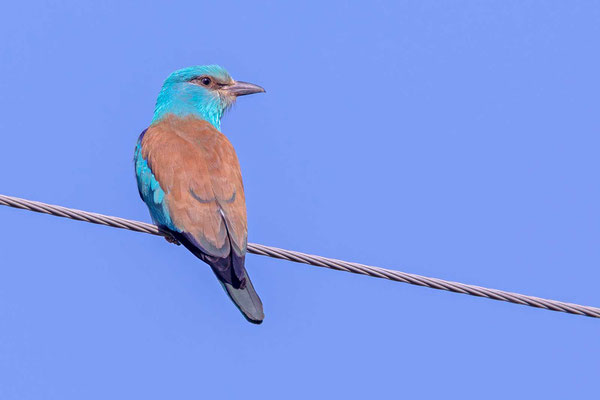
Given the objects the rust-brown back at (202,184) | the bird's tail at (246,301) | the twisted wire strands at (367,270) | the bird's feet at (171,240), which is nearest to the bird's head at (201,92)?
the rust-brown back at (202,184)

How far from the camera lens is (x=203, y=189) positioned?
680cm

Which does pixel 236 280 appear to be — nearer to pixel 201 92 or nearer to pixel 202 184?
pixel 202 184

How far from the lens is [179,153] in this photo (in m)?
7.13

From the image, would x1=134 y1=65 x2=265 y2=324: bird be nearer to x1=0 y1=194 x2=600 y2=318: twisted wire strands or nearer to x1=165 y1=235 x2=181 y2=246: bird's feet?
x1=165 y1=235 x2=181 y2=246: bird's feet

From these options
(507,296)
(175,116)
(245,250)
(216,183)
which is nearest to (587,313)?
(507,296)

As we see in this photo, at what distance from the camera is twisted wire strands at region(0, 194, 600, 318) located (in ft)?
16.9

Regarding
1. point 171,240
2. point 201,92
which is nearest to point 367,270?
point 171,240

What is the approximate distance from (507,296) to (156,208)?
2.68m

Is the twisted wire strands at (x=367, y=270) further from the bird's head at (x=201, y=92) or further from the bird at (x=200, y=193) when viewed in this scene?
the bird's head at (x=201, y=92)

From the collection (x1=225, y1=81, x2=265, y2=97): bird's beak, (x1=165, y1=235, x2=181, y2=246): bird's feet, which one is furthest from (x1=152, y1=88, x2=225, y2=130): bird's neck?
(x1=165, y1=235, x2=181, y2=246): bird's feet

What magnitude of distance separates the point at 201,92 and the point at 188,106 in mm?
273

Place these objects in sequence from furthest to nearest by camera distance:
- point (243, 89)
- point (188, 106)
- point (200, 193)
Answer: point (243, 89)
point (188, 106)
point (200, 193)

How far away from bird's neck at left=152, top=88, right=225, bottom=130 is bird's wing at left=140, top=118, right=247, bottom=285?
0.73m

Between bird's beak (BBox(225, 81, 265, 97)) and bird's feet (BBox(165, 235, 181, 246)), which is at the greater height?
bird's beak (BBox(225, 81, 265, 97))
